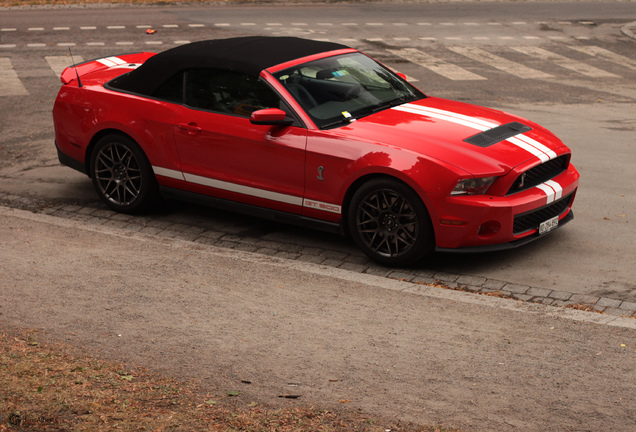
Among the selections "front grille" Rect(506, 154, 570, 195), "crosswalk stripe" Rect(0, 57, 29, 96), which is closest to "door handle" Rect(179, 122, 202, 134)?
"front grille" Rect(506, 154, 570, 195)

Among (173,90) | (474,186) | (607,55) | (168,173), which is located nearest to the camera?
(474,186)

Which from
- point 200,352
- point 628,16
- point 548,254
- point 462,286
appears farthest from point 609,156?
point 628,16

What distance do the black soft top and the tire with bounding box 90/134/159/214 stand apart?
0.59m

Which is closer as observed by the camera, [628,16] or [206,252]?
[206,252]

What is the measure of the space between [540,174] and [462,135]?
0.75 m

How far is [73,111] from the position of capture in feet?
28.9

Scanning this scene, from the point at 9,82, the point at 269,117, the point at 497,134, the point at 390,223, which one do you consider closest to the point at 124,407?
the point at 390,223

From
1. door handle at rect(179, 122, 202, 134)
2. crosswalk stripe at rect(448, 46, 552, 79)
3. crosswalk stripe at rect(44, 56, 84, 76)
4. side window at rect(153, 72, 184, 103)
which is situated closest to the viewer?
door handle at rect(179, 122, 202, 134)

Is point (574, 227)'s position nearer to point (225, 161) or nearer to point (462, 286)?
point (462, 286)

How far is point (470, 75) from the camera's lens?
1714 cm

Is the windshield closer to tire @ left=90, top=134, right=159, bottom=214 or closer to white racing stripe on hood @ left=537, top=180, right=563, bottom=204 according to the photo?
white racing stripe on hood @ left=537, top=180, right=563, bottom=204

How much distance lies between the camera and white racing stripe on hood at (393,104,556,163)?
715cm

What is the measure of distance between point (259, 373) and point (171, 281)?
6.24 ft

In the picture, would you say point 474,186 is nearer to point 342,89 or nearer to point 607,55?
point 342,89
